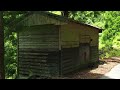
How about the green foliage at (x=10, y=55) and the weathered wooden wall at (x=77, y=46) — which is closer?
the weathered wooden wall at (x=77, y=46)

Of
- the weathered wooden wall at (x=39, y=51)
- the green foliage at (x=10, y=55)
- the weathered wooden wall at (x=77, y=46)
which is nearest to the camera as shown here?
the weathered wooden wall at (x=39, y=51)

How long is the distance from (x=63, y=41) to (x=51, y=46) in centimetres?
85

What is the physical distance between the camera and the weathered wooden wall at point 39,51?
14828 millimetres

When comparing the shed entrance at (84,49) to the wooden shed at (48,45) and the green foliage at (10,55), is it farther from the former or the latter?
the green foliage at (10,55)

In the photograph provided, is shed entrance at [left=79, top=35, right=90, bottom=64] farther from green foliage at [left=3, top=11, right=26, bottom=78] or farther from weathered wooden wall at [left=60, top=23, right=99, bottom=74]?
green foliage at [left=3, top=11, right=26, bottom=78]

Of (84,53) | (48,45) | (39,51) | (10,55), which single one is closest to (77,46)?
(84,53)

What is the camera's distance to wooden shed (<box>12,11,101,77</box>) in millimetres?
14688

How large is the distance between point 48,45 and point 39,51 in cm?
92

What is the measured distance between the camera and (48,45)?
1508 cm

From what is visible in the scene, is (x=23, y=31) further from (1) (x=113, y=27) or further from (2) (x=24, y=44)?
(1) (x=113, y=27)

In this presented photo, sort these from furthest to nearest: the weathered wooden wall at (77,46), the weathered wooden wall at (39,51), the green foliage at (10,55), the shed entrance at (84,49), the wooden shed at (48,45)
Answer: the green foliage at (10,55)
the shed entrance at (84,49)
the weathered wooden wall at (77,46)
the weathered wooden wall at (39,51)
the wooden shed at (48,45)

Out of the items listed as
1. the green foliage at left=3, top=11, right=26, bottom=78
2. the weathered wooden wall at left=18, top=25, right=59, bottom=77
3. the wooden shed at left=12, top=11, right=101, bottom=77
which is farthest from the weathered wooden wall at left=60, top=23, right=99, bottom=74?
the green foliage at left=3, top=11, right=26, bottom=78

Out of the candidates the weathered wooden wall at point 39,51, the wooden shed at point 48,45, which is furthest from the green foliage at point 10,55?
the wooden shed at point 48,45
